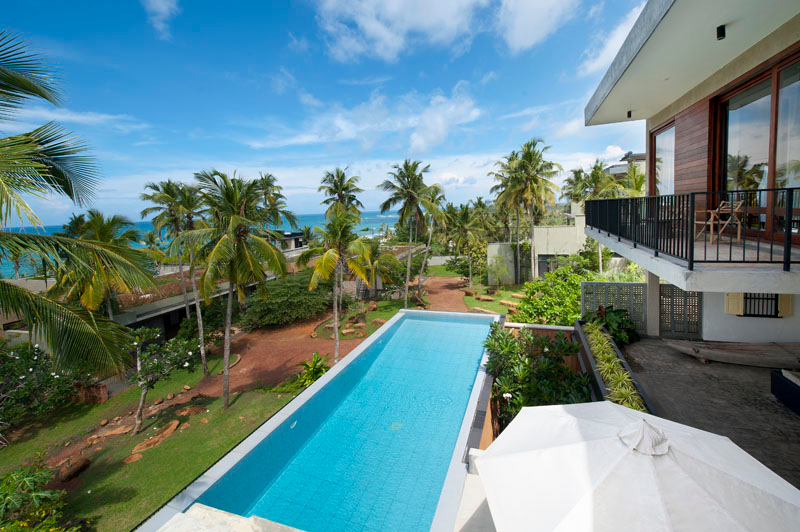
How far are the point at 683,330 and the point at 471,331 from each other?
7.88 m

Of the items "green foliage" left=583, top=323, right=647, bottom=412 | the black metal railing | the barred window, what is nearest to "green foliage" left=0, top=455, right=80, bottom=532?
"green foliage" left=583, top=323, right=647, bottom=412

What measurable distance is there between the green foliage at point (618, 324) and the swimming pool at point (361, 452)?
391 centimetres

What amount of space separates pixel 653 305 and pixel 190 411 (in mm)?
15356

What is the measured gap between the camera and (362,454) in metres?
8.36

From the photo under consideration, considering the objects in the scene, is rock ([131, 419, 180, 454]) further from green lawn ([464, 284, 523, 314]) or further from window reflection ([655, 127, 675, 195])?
green lawn ([464, 284, 523, 314])

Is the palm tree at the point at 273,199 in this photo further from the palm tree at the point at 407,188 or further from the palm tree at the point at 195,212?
the palm tree at the point at 195,212

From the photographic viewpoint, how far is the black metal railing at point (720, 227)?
183 inches

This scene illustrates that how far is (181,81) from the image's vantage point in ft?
82.3

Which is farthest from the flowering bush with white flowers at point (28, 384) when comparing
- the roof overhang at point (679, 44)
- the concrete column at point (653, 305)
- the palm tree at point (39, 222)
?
the concrete column at point (653, 305)

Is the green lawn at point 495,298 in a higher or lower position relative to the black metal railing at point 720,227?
lower

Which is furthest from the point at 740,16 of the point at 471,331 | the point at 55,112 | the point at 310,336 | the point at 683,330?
the point at 310,336

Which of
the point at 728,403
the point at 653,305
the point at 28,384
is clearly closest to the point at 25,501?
the point at 28,384

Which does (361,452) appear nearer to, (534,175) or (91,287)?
(91,287)

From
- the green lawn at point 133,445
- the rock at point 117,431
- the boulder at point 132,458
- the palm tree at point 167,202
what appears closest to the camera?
the green lawn at point 133,445
